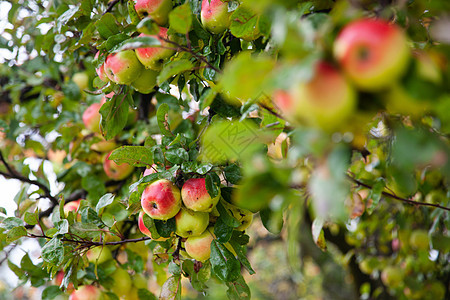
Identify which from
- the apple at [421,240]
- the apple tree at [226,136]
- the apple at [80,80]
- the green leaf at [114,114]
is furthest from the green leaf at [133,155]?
the apple at [421,240]

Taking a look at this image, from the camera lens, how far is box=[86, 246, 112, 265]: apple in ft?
3.18

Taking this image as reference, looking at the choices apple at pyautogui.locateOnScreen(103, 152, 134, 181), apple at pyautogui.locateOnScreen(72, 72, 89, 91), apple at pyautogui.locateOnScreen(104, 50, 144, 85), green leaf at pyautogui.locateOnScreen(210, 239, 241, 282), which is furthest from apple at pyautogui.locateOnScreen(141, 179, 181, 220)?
apple at pyautogui.locateOnScreen(72, 72, 89, 91)

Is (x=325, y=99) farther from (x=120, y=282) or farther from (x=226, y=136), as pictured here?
(x=120, y=282)

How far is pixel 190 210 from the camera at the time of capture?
2.34 ft

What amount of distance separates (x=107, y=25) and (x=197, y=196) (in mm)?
367

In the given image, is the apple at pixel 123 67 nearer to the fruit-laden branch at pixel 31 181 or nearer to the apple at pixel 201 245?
the apple at pixel 201 245

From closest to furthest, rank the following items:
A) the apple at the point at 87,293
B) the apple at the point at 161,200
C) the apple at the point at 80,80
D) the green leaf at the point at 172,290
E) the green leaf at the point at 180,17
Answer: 1. the green leaf at the point at 180,17
2. the apple at the point at 161,200
3. the green leaf at the point at 172,290
4. the apple at the point at 87,293
5. the apple at the point at 80,80

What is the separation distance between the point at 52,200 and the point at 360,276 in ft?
4.84

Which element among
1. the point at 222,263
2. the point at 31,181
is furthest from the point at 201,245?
the point at 31,181

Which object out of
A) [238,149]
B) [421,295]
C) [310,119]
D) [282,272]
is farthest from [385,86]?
[282,272]

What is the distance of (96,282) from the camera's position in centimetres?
100

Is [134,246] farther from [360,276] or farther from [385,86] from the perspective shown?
[360,276]

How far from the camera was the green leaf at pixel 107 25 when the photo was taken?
743 mm

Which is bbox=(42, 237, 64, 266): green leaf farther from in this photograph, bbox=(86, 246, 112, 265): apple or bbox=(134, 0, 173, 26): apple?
bbox=(134, 0, 173, 26): apple
